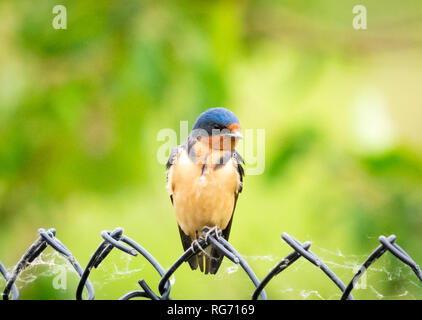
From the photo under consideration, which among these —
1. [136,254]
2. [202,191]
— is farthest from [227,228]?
[136,254]

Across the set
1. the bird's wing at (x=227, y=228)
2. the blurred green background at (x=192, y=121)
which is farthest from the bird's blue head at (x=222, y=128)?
the blurred green background at (x=192, y=121)

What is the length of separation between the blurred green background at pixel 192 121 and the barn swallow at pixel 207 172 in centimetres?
32

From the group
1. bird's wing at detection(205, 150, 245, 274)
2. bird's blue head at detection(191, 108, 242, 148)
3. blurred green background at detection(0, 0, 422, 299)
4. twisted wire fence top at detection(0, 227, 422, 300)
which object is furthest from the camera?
blurred green background at detection(0, 0, 422, 299)

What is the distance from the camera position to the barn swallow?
7.66 ft

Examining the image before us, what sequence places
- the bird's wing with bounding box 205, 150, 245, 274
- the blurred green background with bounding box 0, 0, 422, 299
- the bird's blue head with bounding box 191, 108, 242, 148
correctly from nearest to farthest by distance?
1. the bird's blue head with bounding box 191, 108, 242, 148
2. the bird's wing with bounding box 205, 150, 245, 274
3. the blurred green background with bounding box 0, 0, 422, 299

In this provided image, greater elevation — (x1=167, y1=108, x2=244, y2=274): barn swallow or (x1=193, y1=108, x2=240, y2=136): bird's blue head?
(x1=193, y1=108, x2=240, y2=136): bird's blue head

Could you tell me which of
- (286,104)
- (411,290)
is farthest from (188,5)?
(411,290)

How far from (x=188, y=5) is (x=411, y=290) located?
192 centimetres

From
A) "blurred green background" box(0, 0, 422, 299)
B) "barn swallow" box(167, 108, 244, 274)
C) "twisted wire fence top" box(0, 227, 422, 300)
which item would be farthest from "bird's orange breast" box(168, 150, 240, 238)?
"twisted wire fence top" box(0, 227, 422, 300)

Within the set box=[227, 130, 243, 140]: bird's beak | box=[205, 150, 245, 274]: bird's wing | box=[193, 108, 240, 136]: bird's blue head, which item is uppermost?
box=[193, 108, 240, 136]: bird's blue head

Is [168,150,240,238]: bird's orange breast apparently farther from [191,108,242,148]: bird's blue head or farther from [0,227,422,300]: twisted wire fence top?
[0,227,422,300]: twisted wire fence top

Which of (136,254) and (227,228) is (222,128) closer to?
(227,228)

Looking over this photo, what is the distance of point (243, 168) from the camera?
2.54 m

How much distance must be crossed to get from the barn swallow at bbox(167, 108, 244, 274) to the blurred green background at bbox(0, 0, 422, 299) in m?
0.32
